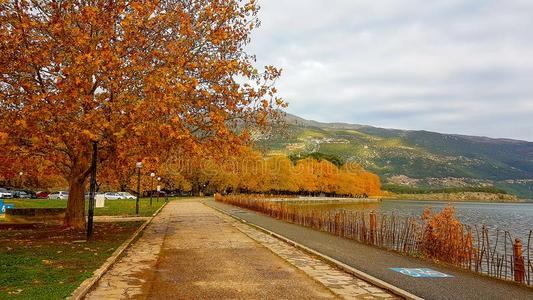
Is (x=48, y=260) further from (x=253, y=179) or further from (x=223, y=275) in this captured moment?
(x=253, y=179)

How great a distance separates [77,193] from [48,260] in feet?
28.8

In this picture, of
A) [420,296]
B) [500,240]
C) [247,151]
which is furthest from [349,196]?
[420,296]

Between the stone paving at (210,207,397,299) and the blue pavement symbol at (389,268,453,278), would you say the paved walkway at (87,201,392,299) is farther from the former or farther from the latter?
the blue pavement symbol at (389,268,453,278)

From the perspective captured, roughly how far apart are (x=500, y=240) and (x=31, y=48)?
31914 mm

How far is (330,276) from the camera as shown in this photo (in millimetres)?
11852

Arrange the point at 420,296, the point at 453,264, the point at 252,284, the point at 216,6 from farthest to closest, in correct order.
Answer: the point at 216,6
the point at 453,264
the point at 252,284
the point at 420,296

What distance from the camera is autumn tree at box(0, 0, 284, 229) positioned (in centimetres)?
1647

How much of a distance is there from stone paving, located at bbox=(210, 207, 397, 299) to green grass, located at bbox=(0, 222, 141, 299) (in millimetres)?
5708

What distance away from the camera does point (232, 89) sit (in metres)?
19.9

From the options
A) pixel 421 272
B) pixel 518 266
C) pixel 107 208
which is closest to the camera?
pixel 518 266

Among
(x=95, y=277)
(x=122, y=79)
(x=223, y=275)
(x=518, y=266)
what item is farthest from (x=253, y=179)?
(x=95, y=277)

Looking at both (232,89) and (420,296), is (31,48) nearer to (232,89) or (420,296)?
(232,89)

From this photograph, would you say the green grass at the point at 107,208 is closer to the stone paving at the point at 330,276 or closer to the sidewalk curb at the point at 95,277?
the sidewalk curb at the point at 95,277

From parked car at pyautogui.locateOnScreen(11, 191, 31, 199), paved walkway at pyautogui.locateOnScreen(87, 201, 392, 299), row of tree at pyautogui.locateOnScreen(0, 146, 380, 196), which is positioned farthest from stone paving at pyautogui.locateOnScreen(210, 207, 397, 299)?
parked car at pyautogui.locateOnScreen(11, 191, 31, 199)
